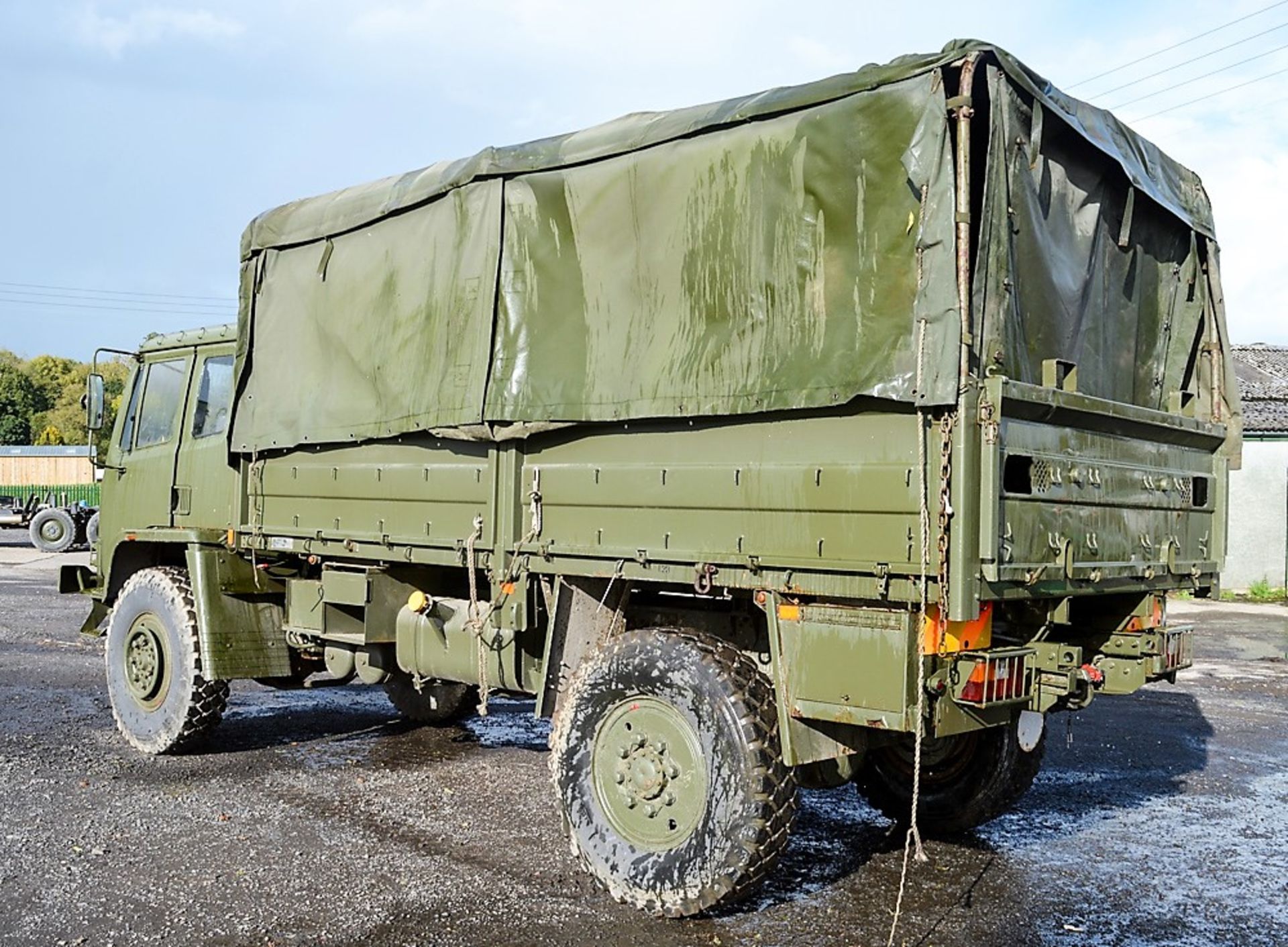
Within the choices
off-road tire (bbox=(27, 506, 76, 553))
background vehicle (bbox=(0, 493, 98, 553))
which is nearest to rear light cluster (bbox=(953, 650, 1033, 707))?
background vehicle (bbox=(0, 493, 98, 553))

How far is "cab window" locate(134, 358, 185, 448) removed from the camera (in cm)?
816

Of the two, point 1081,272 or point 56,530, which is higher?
point 1081,272

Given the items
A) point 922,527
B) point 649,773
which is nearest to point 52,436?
point 649,773

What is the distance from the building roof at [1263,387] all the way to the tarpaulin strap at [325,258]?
20.4m

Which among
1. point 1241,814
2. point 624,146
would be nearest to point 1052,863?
point 1241,814

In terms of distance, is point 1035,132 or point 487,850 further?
point 487,850

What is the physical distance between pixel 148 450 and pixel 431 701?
8.80 feet

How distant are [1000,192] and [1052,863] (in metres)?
3.11

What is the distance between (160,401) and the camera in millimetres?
8312

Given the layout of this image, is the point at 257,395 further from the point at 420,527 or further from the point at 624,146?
the point at 624,146

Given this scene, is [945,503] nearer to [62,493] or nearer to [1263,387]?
[1263,387]

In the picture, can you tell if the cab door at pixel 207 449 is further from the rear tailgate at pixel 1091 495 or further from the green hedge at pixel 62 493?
the green hedge at pixel 62 493

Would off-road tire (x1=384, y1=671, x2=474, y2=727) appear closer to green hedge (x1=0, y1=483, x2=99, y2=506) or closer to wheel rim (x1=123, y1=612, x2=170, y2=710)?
wheel rim (x1=123, y1=612, x2=170, y2=710)

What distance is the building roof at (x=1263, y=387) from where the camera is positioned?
949 inches
